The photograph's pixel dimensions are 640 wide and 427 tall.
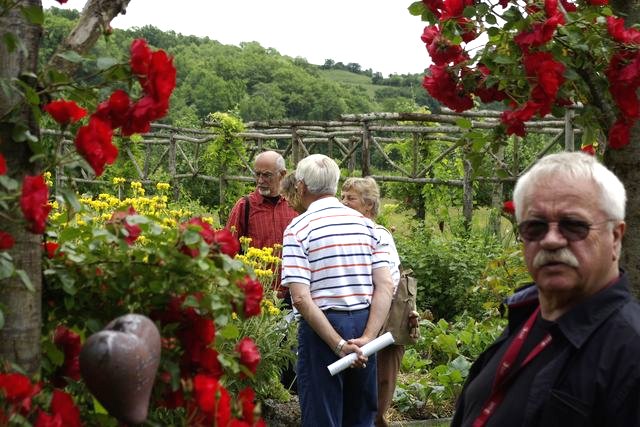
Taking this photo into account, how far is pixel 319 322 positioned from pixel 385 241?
0.62 metres

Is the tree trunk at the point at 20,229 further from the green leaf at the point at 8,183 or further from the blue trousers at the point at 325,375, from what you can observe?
the blue trousers at the point at 325,375

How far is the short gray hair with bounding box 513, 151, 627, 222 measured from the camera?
225cm

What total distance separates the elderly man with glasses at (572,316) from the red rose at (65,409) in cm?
92

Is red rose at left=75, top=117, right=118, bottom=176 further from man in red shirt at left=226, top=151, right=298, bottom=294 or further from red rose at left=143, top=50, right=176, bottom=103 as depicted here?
man in red shirt at left=226, top=151, right=298, bottom=294

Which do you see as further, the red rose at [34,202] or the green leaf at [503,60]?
the green leaf at [503,60]

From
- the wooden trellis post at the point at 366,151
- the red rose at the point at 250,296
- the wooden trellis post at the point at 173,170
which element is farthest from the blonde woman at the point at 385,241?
the wooden trellis post at the point at 173,170

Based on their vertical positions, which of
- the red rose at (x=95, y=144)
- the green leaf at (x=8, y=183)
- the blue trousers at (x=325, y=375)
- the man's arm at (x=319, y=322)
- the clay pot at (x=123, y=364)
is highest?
the red rose at (x=95, y=144)

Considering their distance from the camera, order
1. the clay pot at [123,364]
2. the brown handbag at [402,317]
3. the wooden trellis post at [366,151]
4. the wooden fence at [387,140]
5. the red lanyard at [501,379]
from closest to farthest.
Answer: the clay pot at [123,364] < the red lanyard at [501,379] < the brown handbag at [402,317] < the wooden fence at [387,140] < the wooden trellis post at [366,151]

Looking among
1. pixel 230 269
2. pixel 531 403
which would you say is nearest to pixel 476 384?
pixel 531 403

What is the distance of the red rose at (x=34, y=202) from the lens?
185 cm

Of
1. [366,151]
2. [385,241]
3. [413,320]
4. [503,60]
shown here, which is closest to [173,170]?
[366,151]

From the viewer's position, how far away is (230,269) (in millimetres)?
2146

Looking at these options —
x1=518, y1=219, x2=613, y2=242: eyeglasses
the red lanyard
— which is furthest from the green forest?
x1=518, y1=219, x2=613, y2=242: eyeglasses

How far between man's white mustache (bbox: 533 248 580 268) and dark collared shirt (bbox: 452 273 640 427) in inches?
3.6
